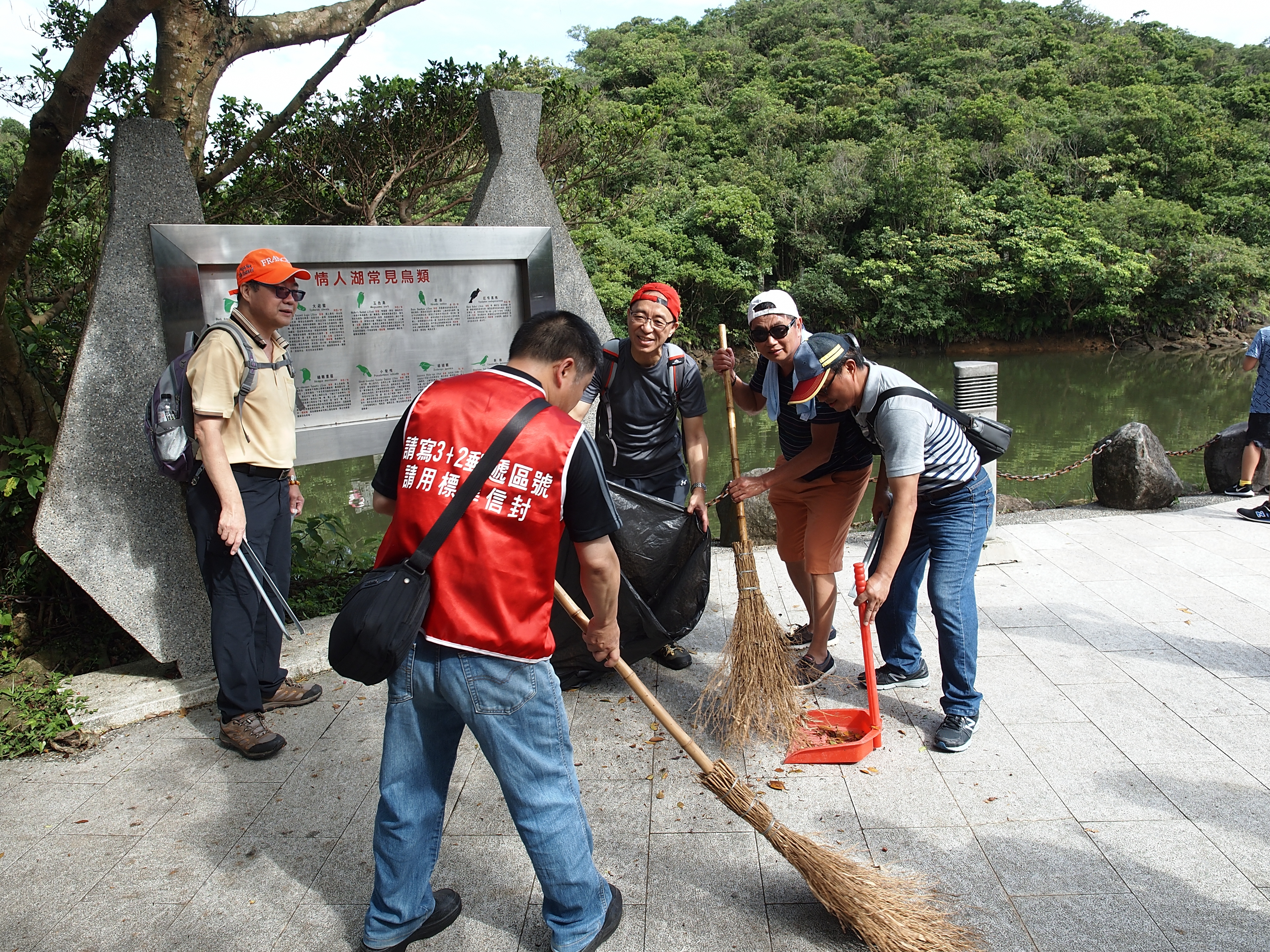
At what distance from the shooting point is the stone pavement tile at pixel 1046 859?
231 centimetres

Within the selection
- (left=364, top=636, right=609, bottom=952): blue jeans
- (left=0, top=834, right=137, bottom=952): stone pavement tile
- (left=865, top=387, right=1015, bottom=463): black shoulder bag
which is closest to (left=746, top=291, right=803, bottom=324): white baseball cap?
(left=865, top=387, right=1015, bottom=463): black shoulder bag

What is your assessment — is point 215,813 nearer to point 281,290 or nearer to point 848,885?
point 281,290

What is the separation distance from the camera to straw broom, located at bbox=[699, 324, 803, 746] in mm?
3209

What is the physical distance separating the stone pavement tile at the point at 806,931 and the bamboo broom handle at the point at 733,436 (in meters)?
1.48

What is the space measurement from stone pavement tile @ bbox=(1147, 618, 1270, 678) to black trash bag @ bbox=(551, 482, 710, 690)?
7.31ft

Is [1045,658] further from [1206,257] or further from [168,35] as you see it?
[1206,257]

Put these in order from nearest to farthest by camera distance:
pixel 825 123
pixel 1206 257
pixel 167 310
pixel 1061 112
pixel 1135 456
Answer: pixel 167 310
pixel 1135 456
pixel 1206 257
pixel 1061 112
pixel 825 123

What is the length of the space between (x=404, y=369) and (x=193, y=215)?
1060mm

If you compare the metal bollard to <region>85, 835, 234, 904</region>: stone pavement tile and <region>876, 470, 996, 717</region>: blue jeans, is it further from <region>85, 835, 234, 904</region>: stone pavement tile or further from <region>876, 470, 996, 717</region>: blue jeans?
<region>85, 835, 234, 904</region>: stone pavement tile

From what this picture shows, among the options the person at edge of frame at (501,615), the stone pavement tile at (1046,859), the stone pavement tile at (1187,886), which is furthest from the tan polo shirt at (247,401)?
the stone pavement tile at (1187,886)

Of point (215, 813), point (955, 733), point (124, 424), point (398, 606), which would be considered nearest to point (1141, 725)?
point (955, 733)

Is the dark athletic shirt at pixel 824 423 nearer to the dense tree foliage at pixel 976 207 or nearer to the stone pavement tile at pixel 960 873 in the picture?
the stone pavement tile at pixel 960 873

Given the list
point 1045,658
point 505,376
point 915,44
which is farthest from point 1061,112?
point 505,376

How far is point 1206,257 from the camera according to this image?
25.4 meters
